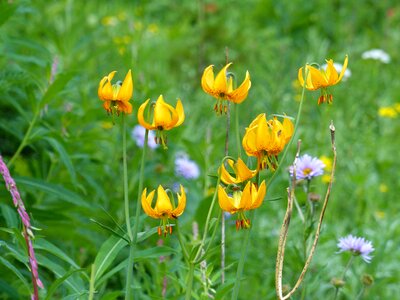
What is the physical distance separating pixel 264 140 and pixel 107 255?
0.53 metres

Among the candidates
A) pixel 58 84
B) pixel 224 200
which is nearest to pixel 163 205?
pixel 224 200

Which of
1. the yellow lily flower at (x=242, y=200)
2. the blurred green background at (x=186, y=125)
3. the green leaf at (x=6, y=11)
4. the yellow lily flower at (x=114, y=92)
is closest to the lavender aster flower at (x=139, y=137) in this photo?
the blurred green background at (x=186, y=125)

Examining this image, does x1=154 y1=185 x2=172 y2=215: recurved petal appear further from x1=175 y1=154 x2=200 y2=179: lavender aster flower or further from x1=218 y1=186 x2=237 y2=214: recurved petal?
x1=175 y1=154 x2=200 y2=179: lavender aster flower

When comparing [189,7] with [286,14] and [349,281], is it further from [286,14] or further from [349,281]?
[349,281]

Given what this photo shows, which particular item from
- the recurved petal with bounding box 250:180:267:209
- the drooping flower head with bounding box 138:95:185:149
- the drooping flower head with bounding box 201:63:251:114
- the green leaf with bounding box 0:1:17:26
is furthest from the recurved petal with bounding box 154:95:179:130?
the green leaf with bounding box 0:1:17:26

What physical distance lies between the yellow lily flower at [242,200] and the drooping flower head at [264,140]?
0.20ft

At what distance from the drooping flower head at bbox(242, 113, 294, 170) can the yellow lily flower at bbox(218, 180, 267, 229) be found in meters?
0.06

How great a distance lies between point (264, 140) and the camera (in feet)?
5.67

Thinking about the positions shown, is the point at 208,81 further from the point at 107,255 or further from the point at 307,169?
the point at 307,169

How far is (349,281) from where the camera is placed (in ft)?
10.9

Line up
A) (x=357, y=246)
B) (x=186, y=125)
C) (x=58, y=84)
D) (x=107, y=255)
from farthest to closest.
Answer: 1. (x=186, y=125)
2. (x=58, y=84)
3. (x=357, y=246)
4. (x=107, y=255)

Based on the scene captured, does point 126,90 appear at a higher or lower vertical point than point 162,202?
higher

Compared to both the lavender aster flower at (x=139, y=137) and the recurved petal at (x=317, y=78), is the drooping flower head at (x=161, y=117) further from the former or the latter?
the lavender aster flower at (x=139, y=137)

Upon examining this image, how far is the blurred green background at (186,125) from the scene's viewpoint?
2.63m
